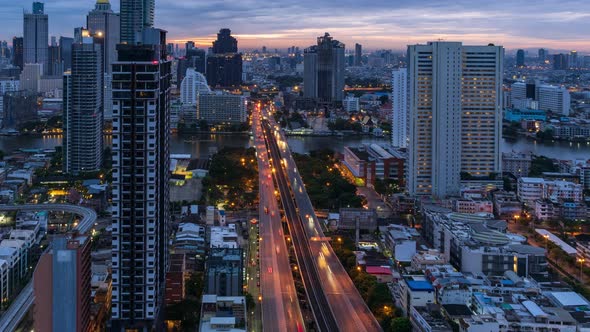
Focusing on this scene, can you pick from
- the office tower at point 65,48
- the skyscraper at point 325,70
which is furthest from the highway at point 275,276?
the office tower at point 65,48

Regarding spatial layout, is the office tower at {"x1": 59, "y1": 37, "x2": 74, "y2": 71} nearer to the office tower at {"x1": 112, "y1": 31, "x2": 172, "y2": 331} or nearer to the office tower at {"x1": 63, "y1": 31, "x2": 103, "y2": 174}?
the office tower at {"x1": 63, "y1": 31, "x2": 103, "y2": 174}

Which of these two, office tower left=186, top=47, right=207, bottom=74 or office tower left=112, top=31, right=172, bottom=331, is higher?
office tower left=186, top=47, right=207, bottom=74

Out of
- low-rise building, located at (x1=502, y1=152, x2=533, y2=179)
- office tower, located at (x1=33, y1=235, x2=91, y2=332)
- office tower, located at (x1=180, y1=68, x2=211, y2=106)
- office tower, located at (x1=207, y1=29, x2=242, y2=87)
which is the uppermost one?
office tower, located at (x1=207, y1=29, x2=242, y2=87)

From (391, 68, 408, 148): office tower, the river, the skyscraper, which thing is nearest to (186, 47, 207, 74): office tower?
the skyscraper

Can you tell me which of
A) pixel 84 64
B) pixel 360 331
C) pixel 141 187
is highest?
pixel 84 64

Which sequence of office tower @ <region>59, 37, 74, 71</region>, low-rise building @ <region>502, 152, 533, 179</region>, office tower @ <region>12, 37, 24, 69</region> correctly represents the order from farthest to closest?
office tower @ <region>59, 37, 74, 71</region> → office tower @ <region>12, 37, 24, 69</region> → low-rise building @ <region>502, 152, 533, 179</region>

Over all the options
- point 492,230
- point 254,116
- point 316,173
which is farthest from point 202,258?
point 254,116

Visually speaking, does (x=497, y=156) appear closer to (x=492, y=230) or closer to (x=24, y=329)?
(x=492, y=230)

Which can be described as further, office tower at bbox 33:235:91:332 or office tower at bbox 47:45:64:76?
office tower at bbox 47:45:64:76

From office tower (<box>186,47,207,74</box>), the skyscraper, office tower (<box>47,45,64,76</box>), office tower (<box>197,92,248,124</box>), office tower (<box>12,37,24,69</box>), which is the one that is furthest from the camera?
office tower (<box>186,47,207,74</box>)
